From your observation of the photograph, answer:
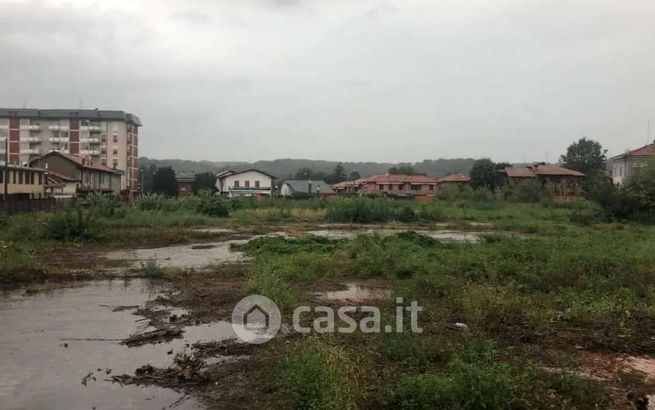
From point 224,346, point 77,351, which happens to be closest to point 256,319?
point 224,346

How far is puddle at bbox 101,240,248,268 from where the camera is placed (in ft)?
47.9

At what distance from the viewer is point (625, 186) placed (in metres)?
32.9

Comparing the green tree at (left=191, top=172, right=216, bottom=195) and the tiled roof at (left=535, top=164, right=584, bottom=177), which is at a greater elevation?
the tiled roof at (left=535, top=164, right=584, bottom=177)

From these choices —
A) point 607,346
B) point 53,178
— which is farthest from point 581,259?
point 53,178

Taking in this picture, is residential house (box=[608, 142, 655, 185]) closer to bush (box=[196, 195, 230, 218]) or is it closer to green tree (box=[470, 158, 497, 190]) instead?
green tree (box=[470, 158, 497, 190])

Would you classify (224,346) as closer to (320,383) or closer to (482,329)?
(320,383)

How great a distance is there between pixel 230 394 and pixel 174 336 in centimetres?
239

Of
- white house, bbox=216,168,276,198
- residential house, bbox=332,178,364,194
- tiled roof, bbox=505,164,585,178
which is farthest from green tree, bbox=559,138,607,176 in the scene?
white house, bbox=216,168,276,198

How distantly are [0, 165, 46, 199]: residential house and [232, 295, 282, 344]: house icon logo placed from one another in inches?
1359

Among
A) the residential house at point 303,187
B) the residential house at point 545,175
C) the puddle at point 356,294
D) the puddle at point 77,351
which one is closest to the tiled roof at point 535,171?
the residential house at point 545,175

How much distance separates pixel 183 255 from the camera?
1667 centimetres

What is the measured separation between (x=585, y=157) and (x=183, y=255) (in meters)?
81.9

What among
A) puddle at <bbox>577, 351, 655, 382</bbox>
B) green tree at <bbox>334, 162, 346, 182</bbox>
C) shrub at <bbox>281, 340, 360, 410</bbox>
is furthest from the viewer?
green tree at <bbox>334, 162, 346, 182</bbox>

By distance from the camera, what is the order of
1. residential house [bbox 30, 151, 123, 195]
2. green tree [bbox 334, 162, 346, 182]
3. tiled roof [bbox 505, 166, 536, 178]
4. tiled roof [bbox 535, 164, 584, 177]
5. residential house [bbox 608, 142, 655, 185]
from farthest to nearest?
green tree [bbox 334, 162, 346, 182] < tiled roof [bbox 535, 164, 584, 177] < tiled roof [bbox 505, 166, 536, 178] < residential house [bbox 30, 151, 123, 195] < residential house [bbox 608, 142, 655, 185]
